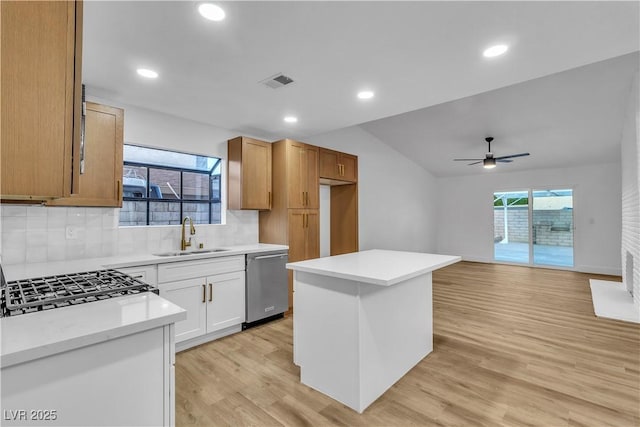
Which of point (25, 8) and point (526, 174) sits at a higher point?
point (526, 174)

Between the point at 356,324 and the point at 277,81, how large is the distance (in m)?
2.09

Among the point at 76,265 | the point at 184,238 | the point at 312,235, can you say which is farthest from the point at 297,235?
the point at 76,265

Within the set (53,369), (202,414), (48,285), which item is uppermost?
Answer: (48,285)

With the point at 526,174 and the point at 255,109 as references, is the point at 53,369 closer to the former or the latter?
the point at 255,109

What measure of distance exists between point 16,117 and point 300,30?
1.56m

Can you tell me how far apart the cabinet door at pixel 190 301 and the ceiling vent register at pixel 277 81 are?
6.40 ft

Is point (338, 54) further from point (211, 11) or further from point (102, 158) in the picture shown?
point (102, 158)

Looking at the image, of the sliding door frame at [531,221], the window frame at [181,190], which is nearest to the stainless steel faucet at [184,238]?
the window frame at [181,190]

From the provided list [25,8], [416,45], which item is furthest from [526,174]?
[25,8]

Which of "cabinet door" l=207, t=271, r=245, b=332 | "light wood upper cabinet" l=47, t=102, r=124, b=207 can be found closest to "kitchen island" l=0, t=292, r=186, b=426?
"light wood upper cabinet" l=47, t=102, r=124, b=207

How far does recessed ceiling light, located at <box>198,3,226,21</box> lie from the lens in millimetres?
1688

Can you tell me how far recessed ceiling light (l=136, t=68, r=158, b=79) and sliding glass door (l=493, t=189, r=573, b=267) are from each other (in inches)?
315

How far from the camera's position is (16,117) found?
0.89m

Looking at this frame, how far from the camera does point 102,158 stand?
8.59 ft
